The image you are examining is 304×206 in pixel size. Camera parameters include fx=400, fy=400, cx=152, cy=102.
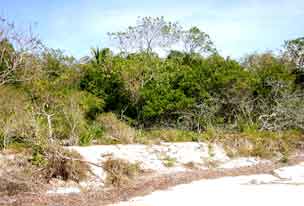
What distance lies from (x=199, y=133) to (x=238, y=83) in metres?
4.12

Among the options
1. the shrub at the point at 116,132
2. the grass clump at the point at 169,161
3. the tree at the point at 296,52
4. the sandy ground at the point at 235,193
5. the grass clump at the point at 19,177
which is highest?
the tree at the point at 296,52

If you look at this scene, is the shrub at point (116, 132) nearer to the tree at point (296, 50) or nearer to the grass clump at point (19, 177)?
the grass clump at point (19, 177)

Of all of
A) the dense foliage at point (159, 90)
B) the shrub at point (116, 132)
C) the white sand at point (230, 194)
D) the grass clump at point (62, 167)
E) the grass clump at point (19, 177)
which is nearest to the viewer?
the white sand at point (230, 194)

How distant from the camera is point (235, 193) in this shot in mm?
9141

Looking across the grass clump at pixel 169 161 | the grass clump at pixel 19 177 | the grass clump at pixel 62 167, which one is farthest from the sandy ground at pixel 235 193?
the grass clump at pixel 19 177

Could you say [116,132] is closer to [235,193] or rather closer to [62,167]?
[62,167]

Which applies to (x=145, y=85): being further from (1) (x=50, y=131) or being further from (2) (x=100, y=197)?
(2) (x=100, y=197)

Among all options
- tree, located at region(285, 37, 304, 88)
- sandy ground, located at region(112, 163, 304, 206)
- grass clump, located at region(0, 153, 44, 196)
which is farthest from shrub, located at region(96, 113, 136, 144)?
tree, located at region(285, 37, 304, 88)

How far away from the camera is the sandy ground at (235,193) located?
8289mm

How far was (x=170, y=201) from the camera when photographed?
855 centimetres

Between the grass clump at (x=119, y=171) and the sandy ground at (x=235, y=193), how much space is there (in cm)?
131

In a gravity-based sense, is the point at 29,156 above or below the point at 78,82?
below

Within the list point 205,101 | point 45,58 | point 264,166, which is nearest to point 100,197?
point 264,166

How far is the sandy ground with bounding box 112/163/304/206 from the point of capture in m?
8.29
